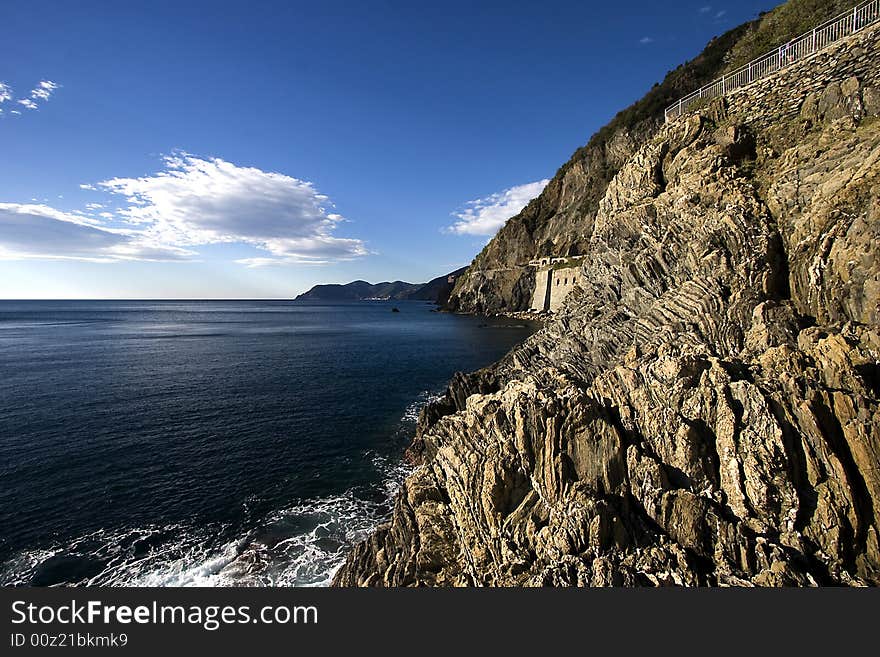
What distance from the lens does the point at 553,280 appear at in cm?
12038

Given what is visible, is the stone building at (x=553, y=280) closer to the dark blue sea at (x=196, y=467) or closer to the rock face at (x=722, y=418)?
the dark blue sea at (x=196, y=467)

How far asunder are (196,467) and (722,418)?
33816mm

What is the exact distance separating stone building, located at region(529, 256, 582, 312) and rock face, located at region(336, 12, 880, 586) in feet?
270

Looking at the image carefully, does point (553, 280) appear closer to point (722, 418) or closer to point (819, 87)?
point (819, 87)

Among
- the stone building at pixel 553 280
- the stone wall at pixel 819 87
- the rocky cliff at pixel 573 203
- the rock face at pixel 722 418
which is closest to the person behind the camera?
the rock face at pixel 722 418

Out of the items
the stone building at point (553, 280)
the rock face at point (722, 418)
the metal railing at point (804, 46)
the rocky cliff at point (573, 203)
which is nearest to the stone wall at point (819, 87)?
the rock face at point (722, 418)

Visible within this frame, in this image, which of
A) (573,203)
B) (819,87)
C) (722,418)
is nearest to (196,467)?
(722,418)

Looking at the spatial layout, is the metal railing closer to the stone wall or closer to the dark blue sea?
the stone wall

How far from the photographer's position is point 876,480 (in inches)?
524

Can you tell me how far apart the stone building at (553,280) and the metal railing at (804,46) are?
74.9 meters

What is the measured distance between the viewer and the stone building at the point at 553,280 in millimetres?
111350

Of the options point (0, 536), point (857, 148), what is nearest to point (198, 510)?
point (0, 536)

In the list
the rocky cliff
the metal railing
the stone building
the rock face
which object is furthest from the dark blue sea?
the rocky cliff

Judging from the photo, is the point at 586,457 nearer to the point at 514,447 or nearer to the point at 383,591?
the point at 514,447
